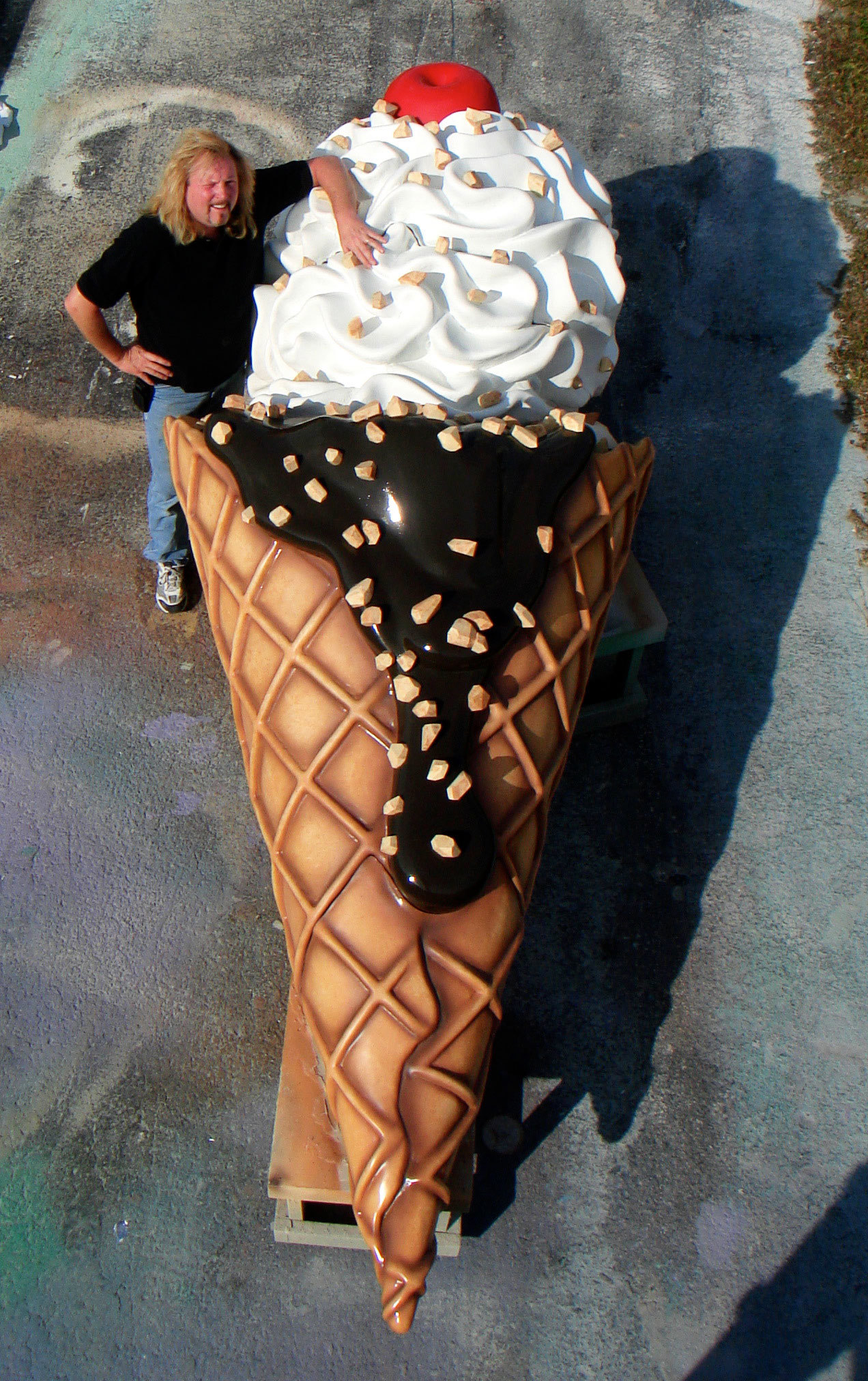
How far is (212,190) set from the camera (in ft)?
8.43

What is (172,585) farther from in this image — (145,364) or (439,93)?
(439,93)

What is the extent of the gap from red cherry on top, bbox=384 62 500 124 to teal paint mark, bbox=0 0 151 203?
2.59 meters

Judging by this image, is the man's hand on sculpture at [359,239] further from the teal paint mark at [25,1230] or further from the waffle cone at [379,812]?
the teal paint mark at [25,1230]

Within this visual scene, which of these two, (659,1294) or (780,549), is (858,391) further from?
(659,1294)

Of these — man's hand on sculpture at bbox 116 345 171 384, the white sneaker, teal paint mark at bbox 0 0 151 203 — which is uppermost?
teal paint mark at bbox 0 0 151 203

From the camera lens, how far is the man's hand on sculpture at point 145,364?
292 centimetres

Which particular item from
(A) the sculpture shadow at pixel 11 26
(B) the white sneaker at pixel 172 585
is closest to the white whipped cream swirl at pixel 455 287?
(B) the white sneaker at pixel 172 585

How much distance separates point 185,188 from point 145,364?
524 mm

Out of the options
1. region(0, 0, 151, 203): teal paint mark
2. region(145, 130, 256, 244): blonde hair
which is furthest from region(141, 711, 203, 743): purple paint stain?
region(0, 0, 151, 203): teal paint mark

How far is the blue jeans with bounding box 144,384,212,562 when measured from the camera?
309 cm

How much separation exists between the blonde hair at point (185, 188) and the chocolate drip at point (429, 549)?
0.81 metres

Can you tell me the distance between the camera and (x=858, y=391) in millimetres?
4102

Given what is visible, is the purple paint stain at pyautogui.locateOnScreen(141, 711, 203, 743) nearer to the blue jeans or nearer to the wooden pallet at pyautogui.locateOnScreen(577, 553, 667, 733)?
the blue jeans

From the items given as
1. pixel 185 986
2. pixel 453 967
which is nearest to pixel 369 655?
pixel 453 967
